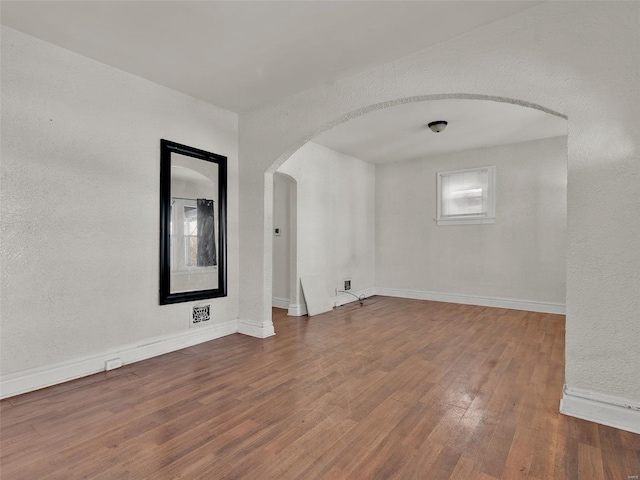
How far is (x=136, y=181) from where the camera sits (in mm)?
3230

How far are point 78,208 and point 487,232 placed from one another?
5.75m

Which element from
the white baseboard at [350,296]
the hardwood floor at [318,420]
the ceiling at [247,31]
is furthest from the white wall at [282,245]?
the ceiling at [247,31]

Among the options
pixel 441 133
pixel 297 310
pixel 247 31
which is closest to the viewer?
pixel 247 31

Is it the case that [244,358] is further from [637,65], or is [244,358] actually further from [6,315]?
[637,65]

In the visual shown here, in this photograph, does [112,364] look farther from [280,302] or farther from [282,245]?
[282,245]

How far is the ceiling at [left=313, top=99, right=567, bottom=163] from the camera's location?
13.1 feet

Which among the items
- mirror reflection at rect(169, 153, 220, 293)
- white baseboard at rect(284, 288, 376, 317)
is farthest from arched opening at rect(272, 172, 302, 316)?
mirror reflection at rect(169, 153, 220, 293)

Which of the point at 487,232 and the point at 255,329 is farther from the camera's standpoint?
the point at 487,232

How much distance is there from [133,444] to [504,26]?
3.61m

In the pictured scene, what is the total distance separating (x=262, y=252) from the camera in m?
4.00

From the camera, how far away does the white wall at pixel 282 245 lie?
5.71 meters

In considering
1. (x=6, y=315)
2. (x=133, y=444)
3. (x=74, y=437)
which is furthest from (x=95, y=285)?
(x=133, y=444)

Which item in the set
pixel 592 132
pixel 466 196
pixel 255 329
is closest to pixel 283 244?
pixel 255 329

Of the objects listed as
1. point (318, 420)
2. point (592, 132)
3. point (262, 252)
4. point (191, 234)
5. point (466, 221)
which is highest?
point (592, 132)
